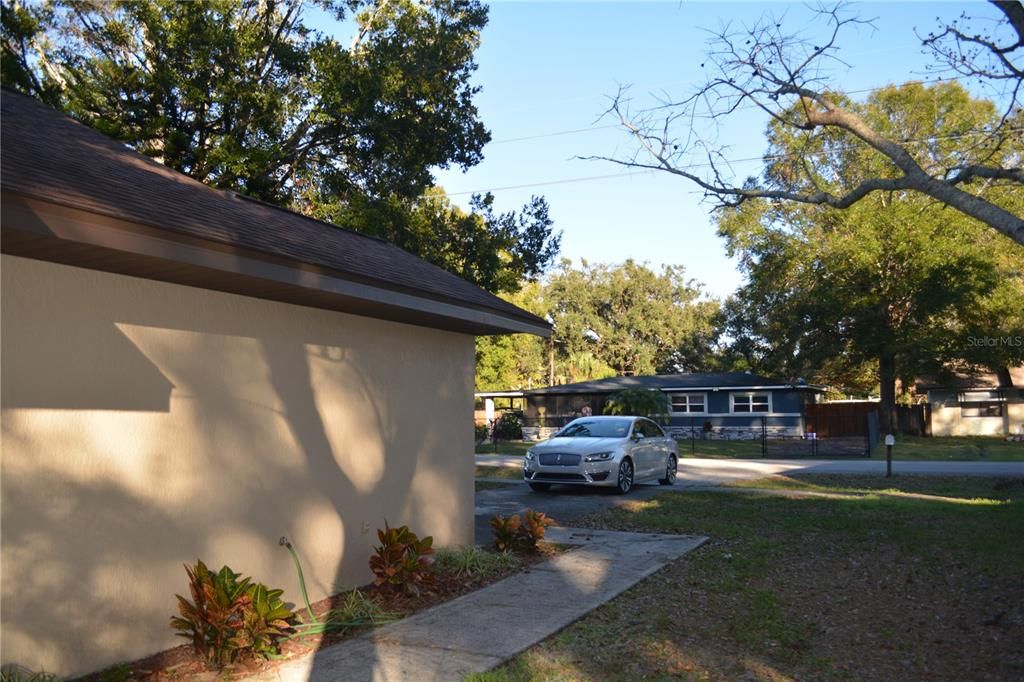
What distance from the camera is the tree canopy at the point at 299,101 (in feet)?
59.5

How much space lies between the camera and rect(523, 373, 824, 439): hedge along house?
1636 inches

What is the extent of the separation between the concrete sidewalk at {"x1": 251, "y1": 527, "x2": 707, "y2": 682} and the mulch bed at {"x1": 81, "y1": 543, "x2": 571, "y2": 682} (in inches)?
5.7

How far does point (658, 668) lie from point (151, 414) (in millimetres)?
3993

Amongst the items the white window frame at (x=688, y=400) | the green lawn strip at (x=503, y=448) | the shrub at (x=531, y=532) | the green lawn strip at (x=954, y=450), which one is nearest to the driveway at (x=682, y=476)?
the shrub at (x=531, y=532)

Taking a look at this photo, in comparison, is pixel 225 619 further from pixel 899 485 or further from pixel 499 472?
pixel 499 472

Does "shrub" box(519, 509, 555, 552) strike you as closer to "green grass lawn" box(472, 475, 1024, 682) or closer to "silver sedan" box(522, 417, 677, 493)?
"green grass lawn" box(472, 475, 1024, 682)

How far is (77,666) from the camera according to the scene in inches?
215

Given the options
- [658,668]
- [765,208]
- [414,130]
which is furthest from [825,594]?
[765,208]

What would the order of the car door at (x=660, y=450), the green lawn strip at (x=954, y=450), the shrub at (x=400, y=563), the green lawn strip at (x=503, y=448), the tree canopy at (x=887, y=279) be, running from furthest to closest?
the tree canopy at (x=887, y=279) → the green lawn strip at (x=503, y=448) → the green lawn strip at (x=954, y=450) → the car door at (x=660, y=450) → the shrub at (x=400, y=563)

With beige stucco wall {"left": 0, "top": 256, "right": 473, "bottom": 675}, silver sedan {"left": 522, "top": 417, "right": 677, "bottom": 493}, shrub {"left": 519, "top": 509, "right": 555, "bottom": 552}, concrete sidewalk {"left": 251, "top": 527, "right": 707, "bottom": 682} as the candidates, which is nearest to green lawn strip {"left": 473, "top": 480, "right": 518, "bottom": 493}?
silver sedan {"left": 522, "top": 417, "right": 677, "bottom": 493}

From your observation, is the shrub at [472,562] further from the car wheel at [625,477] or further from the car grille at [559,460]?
the car wheel at [625,477]

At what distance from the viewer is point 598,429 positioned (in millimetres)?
17750

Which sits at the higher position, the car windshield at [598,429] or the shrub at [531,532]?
the car windshield at [598,429]


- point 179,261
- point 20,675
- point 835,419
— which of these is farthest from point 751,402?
point 20,675
